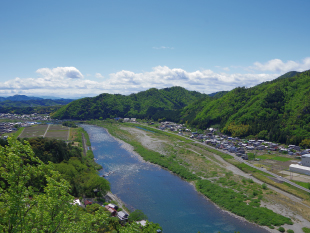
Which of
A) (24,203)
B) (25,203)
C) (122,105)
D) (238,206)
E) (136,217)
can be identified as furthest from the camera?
(122,105)

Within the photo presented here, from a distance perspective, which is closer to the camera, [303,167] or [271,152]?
[303,167]

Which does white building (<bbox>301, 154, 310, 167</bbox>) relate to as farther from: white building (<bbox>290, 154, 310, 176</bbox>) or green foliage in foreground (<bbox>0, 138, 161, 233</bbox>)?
green foliage in foreground (<bbox>0, 138, 161, 233</bbox>)

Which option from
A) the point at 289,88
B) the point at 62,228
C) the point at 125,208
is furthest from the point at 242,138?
the point at 62,228

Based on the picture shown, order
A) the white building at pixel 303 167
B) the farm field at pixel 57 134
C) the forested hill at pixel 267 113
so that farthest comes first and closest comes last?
the farm field at pixel 57 134 < the forested hill at pixel 267 113 < the white building at pixel 303 167

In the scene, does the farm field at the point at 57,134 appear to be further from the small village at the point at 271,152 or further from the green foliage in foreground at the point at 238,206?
the green foliage in foreground at the point at 238,206

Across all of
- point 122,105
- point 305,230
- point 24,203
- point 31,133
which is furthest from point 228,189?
point 122,105

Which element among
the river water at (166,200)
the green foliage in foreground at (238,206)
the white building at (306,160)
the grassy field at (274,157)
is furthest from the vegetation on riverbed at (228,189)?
the white building at (306,160)

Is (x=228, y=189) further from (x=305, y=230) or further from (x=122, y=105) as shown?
(x=122, y=105)
